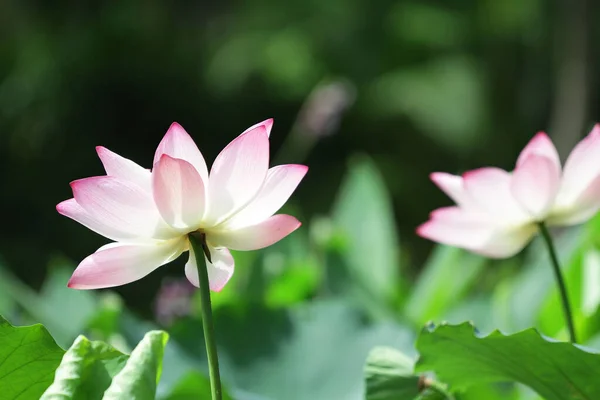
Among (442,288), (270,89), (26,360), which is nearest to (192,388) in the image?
(26,360)

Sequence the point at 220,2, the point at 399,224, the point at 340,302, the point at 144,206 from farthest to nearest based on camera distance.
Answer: the point at 220,2, the point at 399,224, the point at 340,302, the point at 144,206

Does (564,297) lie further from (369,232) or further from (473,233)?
(369,232)

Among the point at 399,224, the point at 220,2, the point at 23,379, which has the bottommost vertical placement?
the point at 23,379

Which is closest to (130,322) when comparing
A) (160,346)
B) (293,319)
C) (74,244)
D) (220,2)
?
(293,319)

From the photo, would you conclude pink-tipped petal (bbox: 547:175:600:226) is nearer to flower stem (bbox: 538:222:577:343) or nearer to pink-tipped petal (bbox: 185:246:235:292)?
Answer: flower stem (bbox: 538:222:577:343)

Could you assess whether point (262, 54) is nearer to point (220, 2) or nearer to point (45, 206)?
point (220, 2)

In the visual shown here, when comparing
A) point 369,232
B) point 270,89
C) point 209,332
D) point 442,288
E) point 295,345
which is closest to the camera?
point 209,332
